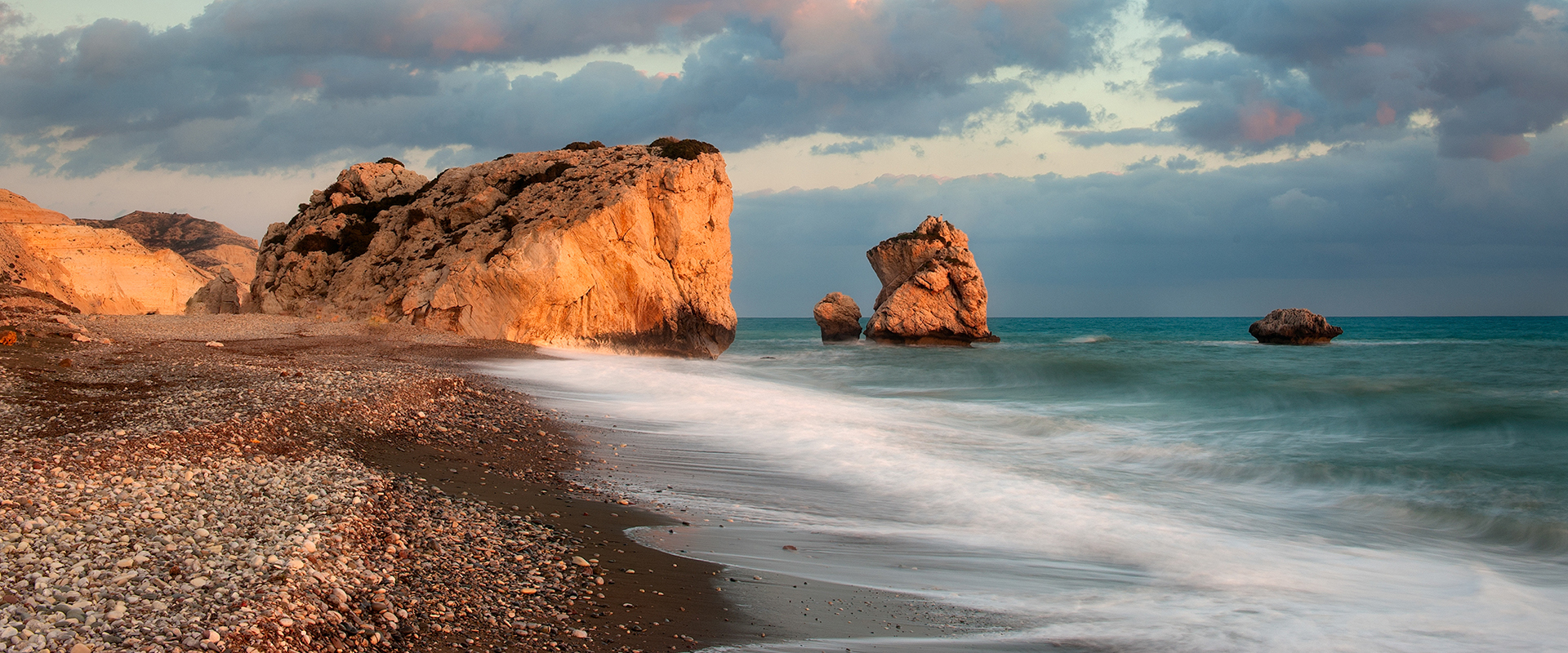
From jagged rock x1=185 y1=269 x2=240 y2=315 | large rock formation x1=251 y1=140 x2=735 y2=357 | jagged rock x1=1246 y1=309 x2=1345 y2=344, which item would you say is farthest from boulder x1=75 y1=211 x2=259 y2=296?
jagged rock x1=1246 y1=309 x2=1345 y2=344

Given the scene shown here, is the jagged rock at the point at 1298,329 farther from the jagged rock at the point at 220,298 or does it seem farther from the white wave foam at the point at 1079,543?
the jagged rock at the point at 220,298

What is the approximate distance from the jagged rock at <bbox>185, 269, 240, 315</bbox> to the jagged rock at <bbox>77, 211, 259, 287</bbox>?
118ft

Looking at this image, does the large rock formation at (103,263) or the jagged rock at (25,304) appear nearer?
the jagged rock at (25,304)

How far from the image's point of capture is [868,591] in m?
4.64

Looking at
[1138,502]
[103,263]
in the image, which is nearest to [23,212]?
[103,263]

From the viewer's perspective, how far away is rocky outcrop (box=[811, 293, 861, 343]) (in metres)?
46.3

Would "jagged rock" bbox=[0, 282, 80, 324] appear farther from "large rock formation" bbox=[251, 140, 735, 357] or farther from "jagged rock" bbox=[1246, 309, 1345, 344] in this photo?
"jagged rock" bbox=[1246, 309, 1345, 344]

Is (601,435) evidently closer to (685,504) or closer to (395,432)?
(395,432)

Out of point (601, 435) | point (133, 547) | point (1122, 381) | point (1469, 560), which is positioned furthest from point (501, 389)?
point (1122, 381)

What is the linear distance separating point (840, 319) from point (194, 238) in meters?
65.5

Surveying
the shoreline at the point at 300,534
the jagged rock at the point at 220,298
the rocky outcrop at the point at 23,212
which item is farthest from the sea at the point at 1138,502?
the rocky outcrop at the point at 23,212

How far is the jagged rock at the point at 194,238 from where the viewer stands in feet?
213

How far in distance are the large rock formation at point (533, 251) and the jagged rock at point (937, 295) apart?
46.2 feet

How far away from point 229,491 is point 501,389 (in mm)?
7230
